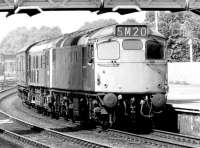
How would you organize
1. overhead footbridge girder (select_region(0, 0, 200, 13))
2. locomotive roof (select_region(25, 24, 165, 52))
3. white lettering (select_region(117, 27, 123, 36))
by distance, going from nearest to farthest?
overhead footbridge girder (select_region(0, 0, 200, 13)) → white lettering (select_region(117, 27, 123, 36)) → locomotive roof (select_region(25, 24, 165, 52))

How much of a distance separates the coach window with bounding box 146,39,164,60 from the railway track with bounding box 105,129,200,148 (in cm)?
261

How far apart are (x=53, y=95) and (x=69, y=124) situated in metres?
1.94

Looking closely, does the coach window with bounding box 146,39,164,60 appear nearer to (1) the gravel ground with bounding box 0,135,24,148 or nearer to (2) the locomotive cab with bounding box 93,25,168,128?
(2) the locomotive cab with bounding box 93,25,168,128

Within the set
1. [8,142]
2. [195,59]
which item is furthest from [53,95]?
[195,59]

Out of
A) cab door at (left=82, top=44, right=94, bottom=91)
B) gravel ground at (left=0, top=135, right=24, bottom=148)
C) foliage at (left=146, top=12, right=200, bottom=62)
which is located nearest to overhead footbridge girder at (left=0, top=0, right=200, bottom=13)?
cab door at (left=82, top=44, right=94, bottom=91)

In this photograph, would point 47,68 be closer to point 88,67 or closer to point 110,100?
point 88,67

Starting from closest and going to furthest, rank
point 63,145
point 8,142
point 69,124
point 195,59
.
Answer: point 63,145, point 8,142, point 69,124, point 195,59

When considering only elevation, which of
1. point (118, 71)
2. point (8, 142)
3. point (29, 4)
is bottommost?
point (8, 142)

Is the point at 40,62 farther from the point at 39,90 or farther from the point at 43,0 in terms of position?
the point at 43,0

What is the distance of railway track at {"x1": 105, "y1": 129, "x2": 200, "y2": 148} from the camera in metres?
13.8

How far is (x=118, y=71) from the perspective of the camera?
1585 cm

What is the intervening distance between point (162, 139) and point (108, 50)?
135 inches

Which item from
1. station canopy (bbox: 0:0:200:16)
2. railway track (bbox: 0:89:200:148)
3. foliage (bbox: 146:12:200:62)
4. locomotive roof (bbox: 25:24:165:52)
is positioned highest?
foliage (bbox: 146:12:200:62)

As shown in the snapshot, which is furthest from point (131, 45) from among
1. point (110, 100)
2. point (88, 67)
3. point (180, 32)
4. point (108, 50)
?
point (180, 32)
